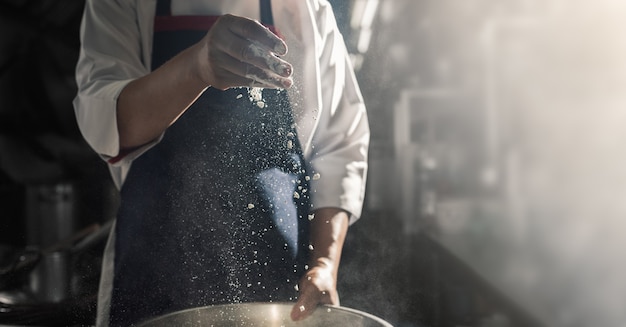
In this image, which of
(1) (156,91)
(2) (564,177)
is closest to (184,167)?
(1) (156,91)

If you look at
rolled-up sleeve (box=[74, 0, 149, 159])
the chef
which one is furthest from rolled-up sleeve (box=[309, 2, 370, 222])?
rolled-up sleeve (box=[74, 0, 149, 159])

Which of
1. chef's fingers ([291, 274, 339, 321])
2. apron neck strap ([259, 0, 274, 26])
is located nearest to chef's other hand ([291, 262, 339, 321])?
chef's fingers ([291, 274, 339, 321])

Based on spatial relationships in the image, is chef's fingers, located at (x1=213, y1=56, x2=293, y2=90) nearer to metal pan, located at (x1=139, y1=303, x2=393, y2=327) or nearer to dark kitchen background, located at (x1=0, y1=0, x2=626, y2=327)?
dark kitchen background, located at (x1=0, y1=0, x2=626, y2=327)

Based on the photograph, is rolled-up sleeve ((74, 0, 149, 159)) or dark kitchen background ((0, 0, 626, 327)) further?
rolled-up sleeve ((74, 0, 149, 159))

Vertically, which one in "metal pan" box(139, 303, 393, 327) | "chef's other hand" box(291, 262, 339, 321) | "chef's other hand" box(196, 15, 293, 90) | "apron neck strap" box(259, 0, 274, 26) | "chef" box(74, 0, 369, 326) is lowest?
"metal pan" box(139, 303, 393, 327)

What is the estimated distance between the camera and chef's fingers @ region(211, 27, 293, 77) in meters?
0.72

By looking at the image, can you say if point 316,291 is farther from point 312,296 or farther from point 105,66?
point 105,66

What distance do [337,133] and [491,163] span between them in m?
0.21

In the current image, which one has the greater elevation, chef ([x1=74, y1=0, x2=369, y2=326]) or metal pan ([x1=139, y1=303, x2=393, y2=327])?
chef ([x1=74, y1=0, x2=369, y2=326])

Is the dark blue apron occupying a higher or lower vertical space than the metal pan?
higher

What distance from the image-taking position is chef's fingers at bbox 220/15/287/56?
723 mm

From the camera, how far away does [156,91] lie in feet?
2.55

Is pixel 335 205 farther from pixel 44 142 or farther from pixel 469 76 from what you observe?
pixel 44 142

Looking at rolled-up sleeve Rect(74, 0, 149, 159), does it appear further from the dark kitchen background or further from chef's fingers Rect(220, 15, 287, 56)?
the dark kitchen background
